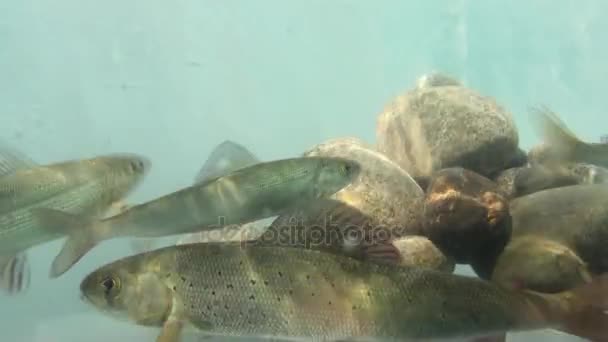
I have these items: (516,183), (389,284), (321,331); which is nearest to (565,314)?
(389,284)

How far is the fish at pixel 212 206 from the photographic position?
9.84 ft

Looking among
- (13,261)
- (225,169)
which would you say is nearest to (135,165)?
(225,169)

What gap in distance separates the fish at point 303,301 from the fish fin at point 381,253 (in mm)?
139

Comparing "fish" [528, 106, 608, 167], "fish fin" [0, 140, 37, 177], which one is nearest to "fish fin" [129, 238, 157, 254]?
"fish fin" [0, 140, 37, 177]

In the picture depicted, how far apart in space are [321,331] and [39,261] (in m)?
11.9

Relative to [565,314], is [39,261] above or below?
below

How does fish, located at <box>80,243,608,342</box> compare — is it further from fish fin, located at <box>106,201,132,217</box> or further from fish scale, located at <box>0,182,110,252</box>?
fish fin, located at <box>106,201,132,217</box>

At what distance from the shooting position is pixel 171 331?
232cm

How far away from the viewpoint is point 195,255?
8.28 feet

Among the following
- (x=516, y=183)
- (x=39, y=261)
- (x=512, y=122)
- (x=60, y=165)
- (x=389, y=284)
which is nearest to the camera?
(x=389, y=284)

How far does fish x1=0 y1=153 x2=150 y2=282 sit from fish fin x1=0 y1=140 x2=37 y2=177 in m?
0.07

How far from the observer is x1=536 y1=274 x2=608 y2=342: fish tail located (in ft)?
7.68

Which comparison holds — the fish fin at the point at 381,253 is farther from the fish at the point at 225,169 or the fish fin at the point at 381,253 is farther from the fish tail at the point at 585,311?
the fish at the point at 225,169

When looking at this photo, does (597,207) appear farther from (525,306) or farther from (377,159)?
(377,159)
